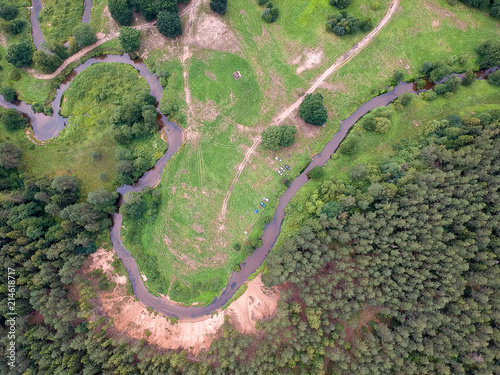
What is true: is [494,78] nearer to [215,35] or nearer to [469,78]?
[469,78]

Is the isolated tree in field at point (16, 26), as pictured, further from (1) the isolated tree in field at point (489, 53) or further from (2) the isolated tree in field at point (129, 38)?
(1) the isolated tree in field at point (489, 53)

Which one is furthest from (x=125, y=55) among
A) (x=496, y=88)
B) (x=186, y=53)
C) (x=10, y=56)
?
(x=496, y=88)

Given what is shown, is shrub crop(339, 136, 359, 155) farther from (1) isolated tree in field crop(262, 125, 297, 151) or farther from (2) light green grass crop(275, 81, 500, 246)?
(1) isolated tree in field crop(262, 125, 297, 151)

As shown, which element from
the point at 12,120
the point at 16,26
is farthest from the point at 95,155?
the point at 16,26

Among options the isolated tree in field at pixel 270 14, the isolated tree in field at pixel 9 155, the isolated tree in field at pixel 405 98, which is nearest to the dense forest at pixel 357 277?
the isolated tree in field at pixel 9 155

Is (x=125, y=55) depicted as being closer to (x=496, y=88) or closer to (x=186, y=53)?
(x=186, y=53)
